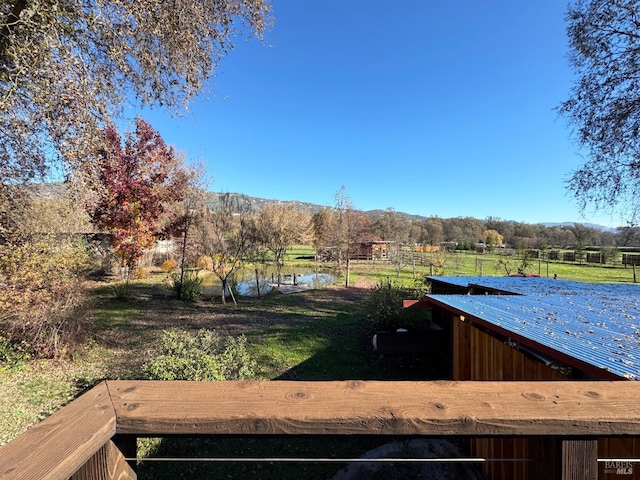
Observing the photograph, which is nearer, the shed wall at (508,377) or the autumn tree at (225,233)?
the shed wall at (508,377)

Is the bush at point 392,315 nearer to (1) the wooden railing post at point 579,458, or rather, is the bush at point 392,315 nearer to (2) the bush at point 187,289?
(1) the wooden railing post at point 579,458

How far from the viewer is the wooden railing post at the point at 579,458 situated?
0.78 metres

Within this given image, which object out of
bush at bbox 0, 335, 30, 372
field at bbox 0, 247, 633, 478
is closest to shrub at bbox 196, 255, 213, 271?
field at bbox 0, 247, 633, 478

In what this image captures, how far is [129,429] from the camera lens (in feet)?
2.54

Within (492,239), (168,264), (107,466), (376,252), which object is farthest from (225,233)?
(492,239)

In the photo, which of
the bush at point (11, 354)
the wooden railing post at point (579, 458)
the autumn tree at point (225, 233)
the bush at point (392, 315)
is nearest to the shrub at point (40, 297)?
the bush at point (11, 354)

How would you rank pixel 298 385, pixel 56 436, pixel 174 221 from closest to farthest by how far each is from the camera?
1. pixel 56 436
2. pixel 298 385
3. pixel 174 221

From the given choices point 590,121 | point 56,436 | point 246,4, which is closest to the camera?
point 56,436

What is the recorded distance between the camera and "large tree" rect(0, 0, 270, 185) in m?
4.25

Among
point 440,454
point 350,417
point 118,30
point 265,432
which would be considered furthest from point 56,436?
point 118,30

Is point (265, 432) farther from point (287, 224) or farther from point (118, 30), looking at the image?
point (287, 224)

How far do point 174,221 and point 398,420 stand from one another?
14.7 m

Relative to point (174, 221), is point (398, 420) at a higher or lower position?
lower

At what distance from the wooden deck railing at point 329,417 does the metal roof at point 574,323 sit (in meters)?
1.42
